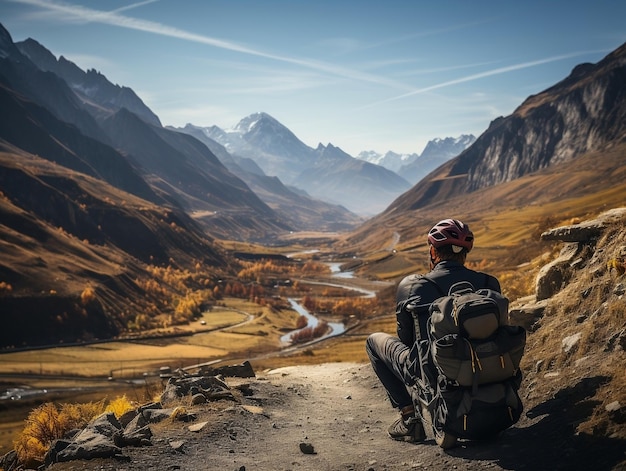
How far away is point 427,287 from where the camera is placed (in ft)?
27.2

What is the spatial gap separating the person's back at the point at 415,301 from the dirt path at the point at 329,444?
86cm

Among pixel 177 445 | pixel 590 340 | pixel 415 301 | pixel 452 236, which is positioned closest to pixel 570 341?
pixel 590 340

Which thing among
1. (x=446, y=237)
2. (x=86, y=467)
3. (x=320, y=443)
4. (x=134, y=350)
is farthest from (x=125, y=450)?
(x=134, y=350)

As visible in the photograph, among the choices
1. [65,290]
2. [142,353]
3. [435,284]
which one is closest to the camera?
[435,284]

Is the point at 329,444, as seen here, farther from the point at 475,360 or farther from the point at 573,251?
the point at 573,251

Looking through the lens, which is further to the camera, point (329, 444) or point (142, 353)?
point (142, 353)

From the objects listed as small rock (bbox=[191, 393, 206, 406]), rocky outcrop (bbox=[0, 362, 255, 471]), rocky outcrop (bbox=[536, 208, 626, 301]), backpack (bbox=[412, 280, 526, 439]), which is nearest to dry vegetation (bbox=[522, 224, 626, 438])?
rocky outcrop (bbox=[536, 208, 626, 301])

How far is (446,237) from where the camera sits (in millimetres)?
8891

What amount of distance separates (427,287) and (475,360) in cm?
163

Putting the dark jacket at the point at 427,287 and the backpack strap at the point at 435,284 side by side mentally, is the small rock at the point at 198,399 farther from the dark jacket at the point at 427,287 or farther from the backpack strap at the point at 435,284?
the backpack strap at the point at 435,284

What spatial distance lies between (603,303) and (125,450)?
1180cm

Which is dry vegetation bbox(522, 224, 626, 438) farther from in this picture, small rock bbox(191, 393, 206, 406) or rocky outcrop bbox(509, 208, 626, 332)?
small rock bbox(191, 393, 206, 406)

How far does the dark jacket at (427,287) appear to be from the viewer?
8.20 metres

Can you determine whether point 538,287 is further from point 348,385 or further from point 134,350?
point 134,350
